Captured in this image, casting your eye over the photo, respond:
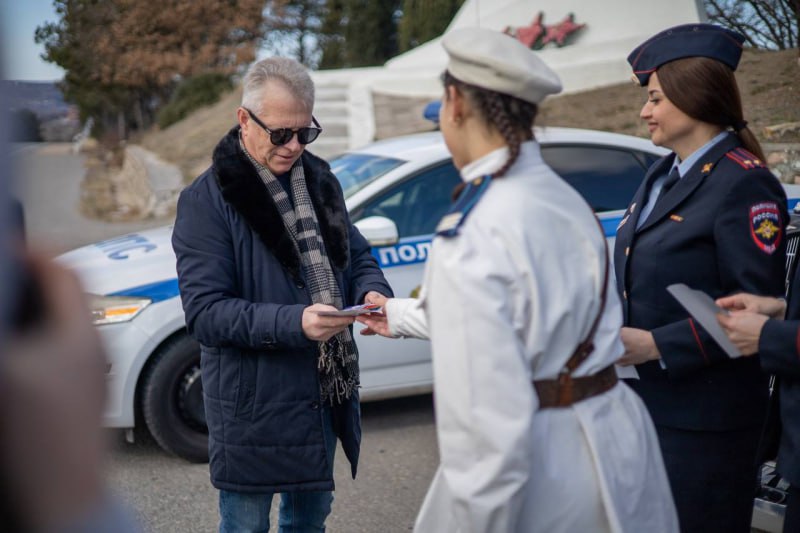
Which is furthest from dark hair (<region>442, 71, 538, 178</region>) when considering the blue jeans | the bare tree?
the bare tree

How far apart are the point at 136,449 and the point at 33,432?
458 cm

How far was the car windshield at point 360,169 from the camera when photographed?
17.3 ft

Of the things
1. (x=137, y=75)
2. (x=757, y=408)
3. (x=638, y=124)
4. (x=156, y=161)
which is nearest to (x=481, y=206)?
(x=757, y=408)

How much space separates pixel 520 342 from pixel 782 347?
2.72 ft

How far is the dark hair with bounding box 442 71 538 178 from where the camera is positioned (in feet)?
5.98

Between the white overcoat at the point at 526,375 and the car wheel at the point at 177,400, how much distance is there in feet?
10.1

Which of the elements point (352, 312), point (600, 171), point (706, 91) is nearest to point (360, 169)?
point (600, 171)

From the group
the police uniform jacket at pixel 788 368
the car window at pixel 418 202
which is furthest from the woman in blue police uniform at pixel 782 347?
the car window at pixel 418 202

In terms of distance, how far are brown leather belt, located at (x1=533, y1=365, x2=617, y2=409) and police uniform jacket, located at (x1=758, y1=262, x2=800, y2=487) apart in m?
0.57

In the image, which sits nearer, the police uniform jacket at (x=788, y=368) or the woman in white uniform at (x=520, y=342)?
the woman in white uniform at (x=520, y=342)

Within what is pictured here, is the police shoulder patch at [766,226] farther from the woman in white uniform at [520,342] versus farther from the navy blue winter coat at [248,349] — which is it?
the navy blue winter coat at [248,349]

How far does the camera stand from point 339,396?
276 centimetres

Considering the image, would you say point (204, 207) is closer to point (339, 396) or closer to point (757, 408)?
point (339, 396)

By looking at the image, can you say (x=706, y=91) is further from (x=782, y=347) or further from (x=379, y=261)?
(x=379, y=261)
